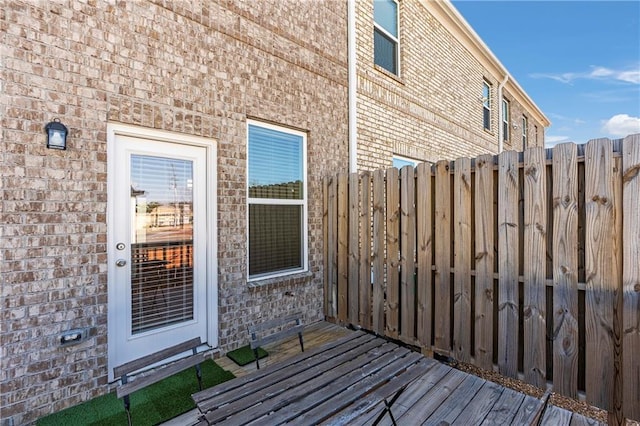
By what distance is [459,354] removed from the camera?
3264 mm

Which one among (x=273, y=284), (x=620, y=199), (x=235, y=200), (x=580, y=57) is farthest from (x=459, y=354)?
(x=580, y=57)

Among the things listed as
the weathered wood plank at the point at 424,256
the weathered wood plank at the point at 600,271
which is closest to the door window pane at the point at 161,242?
the weathered wood plank at the point at 424,256

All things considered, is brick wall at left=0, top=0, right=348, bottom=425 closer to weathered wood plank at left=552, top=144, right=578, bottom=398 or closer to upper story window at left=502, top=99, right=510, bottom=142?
weathered wood plank at left=552, top=144, right=578, bottom=398

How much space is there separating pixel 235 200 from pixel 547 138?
2010cm

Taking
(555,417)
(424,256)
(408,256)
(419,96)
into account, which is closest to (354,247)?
(408,256)

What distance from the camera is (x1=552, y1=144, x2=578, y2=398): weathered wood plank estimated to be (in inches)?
102

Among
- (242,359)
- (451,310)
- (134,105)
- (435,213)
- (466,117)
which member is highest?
(466,117)

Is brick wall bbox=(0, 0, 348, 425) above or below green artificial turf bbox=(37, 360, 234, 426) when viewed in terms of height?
above

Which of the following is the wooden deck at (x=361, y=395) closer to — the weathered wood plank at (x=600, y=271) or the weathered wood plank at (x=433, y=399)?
the weathered wood plank at (x=433, y=399)

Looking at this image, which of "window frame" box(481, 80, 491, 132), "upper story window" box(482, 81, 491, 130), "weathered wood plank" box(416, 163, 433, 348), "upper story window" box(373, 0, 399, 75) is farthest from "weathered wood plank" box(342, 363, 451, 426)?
"upper story window" box(482, 81, 491, 130)

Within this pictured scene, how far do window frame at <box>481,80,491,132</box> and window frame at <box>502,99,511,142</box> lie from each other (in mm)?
A: 1457

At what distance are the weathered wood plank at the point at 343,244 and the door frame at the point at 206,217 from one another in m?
1.74

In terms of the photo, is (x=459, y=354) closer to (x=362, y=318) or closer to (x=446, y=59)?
(x=362, y=318)

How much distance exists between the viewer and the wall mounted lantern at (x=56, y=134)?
2.56 metres
